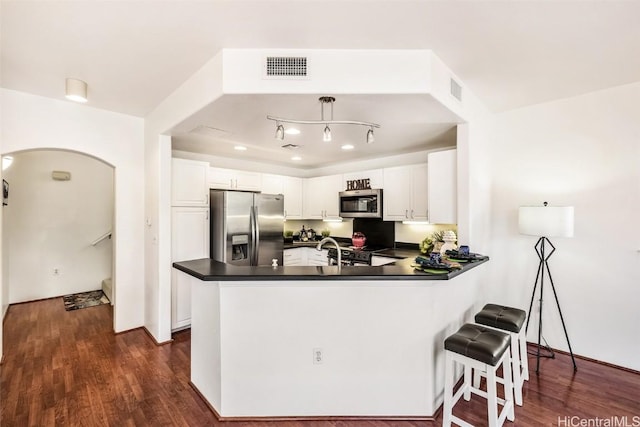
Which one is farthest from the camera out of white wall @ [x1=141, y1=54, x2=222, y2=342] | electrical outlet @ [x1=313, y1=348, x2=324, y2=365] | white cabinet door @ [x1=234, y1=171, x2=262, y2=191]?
white cabinet door @ [x1=234, y1=171, x2=262, y2=191]

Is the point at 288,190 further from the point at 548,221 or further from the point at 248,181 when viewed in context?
the point at 548,221

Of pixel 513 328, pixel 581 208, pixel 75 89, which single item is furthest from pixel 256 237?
pixel 581 208

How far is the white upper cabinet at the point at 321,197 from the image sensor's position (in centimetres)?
516

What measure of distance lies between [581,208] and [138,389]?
4.51 meters

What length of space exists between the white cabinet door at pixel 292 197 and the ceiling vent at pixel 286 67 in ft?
10.8

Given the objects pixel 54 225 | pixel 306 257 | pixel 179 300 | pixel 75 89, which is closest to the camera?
pixel 75 89

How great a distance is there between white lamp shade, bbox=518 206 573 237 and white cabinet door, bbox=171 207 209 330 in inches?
147

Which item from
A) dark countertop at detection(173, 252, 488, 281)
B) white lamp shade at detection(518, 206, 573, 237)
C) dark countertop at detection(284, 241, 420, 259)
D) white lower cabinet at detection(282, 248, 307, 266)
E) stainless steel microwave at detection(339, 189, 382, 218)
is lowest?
white lower cabinet at detection(282, 248, 307, 266)

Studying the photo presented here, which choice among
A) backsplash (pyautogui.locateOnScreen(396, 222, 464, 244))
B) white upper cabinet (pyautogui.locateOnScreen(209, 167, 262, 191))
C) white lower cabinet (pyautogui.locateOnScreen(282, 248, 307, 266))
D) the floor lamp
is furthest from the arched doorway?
the floor lamp

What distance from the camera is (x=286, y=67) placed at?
208 centimetres

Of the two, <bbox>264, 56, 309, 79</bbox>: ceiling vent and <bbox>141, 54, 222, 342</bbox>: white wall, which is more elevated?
<bbox>264, 56, 309, 79</bbox>: ceiling vent

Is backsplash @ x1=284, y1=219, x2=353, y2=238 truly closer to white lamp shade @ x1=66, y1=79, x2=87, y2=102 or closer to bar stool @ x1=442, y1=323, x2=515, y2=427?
bar stool @ x1=442, y1=323, x2=515, y2=427

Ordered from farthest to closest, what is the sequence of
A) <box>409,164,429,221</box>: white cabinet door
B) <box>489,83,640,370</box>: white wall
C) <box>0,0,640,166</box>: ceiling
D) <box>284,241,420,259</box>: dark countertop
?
<box>284,241,420,259</box>: dark countertop → <box>409,164,429,221</box>: white cabinet door → <box>489,83,640,370</box>: white wall → <box>0,0,640,166</box>: ceiling

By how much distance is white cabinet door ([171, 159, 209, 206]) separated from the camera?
3619mm
